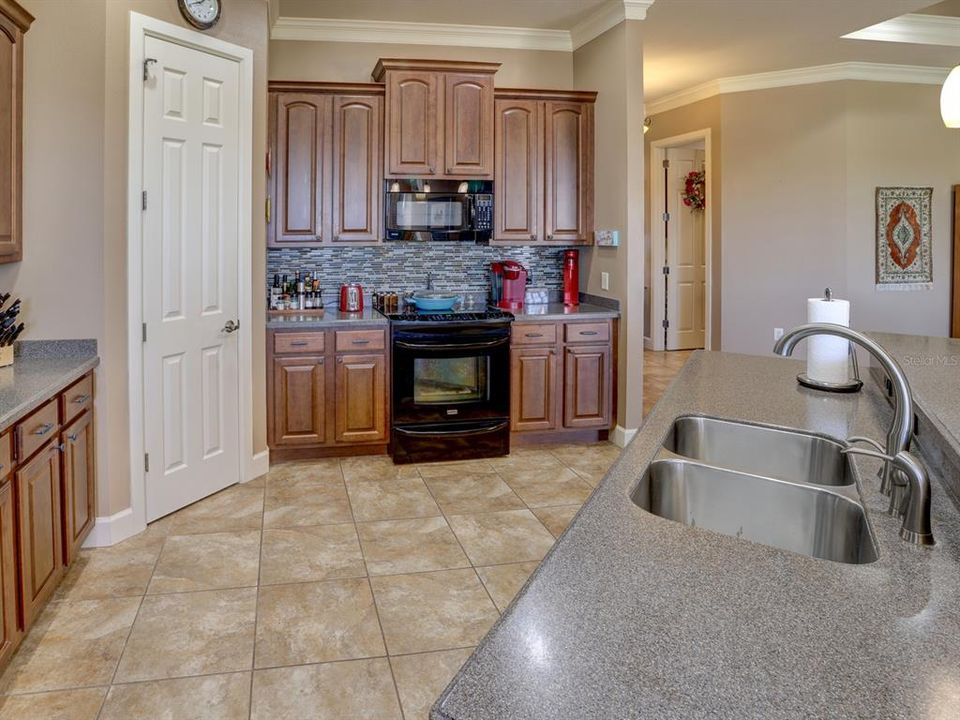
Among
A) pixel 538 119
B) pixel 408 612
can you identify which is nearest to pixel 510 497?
pixel 408 612

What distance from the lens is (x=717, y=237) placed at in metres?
7.05

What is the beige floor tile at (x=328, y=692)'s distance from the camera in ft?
6.86

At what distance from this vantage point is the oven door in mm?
4477

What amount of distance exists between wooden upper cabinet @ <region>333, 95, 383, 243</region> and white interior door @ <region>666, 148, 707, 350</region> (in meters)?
4.66

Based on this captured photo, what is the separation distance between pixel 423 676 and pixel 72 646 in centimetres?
118

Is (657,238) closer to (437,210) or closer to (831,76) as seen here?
(831,76)

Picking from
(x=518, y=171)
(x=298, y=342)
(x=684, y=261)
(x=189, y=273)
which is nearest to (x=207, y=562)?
(x=189, y=273)

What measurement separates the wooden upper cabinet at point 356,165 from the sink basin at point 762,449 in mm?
3292

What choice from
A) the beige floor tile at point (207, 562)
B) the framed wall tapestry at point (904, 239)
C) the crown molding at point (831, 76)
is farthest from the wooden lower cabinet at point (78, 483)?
the framed wall tapestry at point (904, 239)

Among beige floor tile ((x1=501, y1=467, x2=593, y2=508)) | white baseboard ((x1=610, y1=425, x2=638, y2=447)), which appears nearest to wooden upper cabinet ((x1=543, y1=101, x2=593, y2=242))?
white baseboard ((x1=610, y1=425, x2=638, y2=447))

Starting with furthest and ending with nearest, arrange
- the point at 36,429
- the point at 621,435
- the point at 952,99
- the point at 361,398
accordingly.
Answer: the point at 621,435 < the point at 361,398 < the point at 952,99 < the point at 36,429

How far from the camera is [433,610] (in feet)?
8.86

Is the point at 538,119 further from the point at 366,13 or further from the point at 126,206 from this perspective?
the point at 126,206

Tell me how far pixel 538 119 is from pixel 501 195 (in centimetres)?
57
